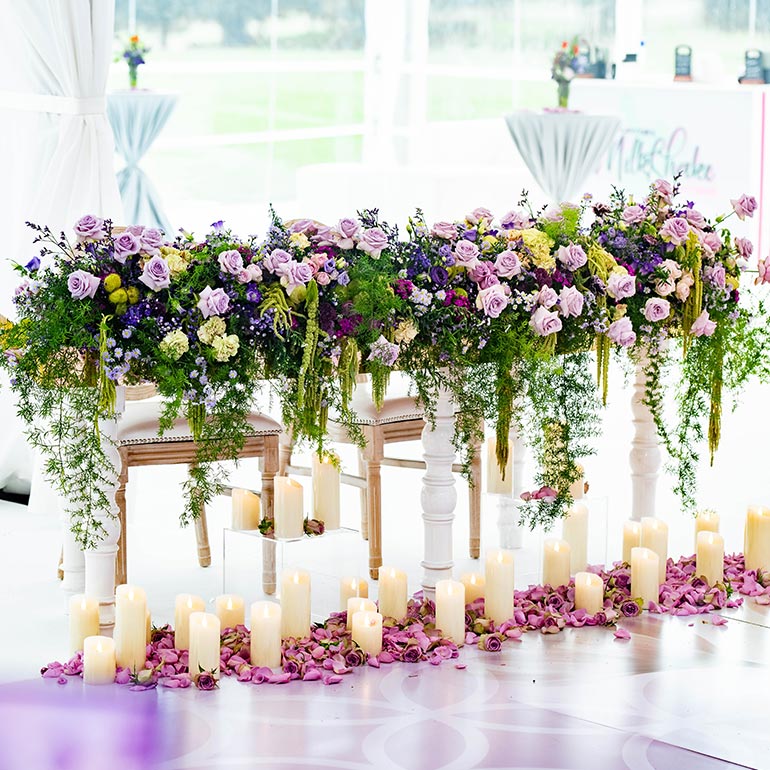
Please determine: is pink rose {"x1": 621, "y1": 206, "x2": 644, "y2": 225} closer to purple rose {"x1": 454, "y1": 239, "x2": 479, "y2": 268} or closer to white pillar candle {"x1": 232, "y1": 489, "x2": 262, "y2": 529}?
Result: purple rose {"x1": 454, "y1": 239, "x2": 479, "y2": 268}

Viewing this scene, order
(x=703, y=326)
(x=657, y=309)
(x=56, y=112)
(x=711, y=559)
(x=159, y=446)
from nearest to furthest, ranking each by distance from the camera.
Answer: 1. (x=657, y=309)
2. (x=703, y=326)
3. (x=159, y=446)
4. (x=711, y=559)
5. (x=56, y=112)

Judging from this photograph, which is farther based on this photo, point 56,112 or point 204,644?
point 56,112

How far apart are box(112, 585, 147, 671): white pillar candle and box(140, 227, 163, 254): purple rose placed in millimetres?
818

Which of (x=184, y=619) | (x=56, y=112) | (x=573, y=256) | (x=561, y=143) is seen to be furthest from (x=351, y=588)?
(x=561, y=143)

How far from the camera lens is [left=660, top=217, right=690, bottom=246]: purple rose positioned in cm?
366

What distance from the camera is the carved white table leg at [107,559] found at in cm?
338

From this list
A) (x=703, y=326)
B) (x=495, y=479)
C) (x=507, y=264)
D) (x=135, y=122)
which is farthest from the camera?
(x=135, y=122)

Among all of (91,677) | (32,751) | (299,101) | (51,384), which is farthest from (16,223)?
(299,101)

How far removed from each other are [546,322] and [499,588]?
743 mm

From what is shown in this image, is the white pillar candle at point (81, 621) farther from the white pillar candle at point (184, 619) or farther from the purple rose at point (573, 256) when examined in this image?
the purple rose at point (573, 256)

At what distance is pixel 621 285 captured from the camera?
11.5 ft

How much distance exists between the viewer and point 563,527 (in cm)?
407

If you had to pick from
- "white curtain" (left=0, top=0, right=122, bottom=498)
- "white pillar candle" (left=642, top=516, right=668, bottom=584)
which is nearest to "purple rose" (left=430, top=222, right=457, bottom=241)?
"white pillar candle" (left=642, top=516, right=668, bottom=584)

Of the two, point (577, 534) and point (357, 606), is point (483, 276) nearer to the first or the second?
point (357, 606)
